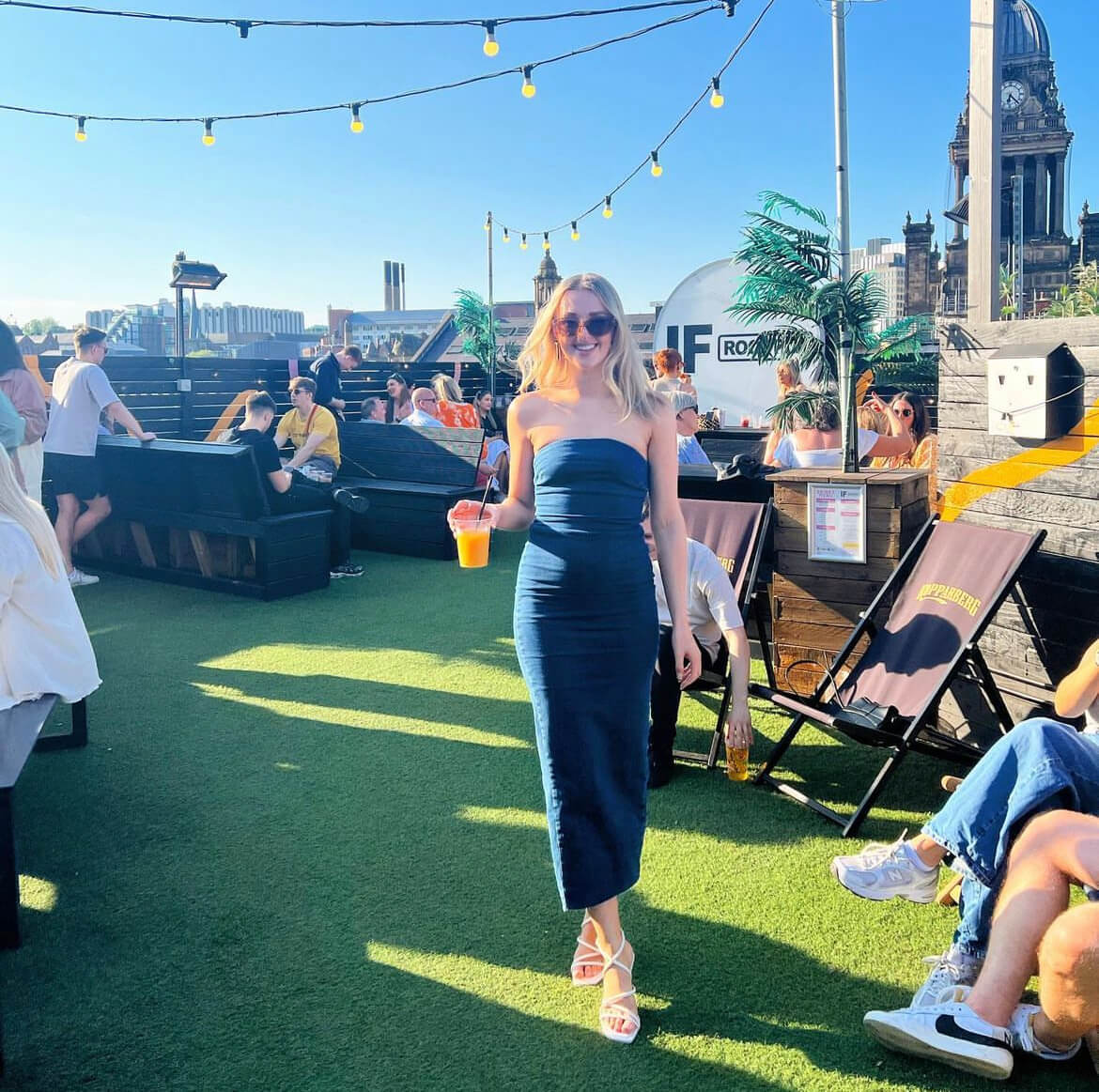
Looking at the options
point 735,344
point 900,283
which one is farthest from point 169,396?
point 900,283

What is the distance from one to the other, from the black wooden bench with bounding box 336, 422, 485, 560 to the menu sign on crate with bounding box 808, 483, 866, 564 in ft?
14.1

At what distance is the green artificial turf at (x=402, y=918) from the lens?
231 cm

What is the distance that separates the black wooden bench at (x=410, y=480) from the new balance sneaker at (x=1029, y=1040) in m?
6.51

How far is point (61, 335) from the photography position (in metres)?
86.4

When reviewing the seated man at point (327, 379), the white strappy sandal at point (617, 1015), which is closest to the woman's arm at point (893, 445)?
the white strappy sandal at point (617, 1015)

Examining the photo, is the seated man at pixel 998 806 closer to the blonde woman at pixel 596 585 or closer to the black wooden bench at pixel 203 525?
the blonde woman at pixel 596 585

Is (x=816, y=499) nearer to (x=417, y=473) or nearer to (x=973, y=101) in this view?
(x=973, y=101)

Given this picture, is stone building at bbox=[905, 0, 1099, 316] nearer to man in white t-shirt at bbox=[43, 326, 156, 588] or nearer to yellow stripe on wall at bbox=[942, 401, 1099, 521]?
man in white t-shirt at bbox=[43, 326, 156, 588]

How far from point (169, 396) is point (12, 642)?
10275 mm

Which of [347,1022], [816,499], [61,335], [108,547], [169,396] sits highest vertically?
[61,335]

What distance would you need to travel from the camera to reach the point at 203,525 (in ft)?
23.9

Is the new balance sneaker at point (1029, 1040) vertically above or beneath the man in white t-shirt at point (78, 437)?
beneath

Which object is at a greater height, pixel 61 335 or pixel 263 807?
pixel 61 335

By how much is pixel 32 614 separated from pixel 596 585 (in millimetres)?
1723
